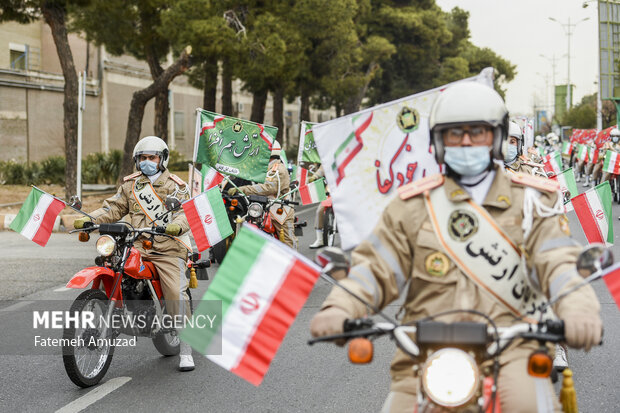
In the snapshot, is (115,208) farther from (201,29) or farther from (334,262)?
(201,29)

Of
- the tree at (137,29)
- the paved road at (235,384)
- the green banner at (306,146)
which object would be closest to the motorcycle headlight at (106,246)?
the paved road at (235,384)

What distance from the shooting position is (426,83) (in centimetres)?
Result: 5716

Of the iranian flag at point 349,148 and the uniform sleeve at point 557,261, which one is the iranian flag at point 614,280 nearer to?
the uniform sleeve at point 557,261

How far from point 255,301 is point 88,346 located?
3212mm

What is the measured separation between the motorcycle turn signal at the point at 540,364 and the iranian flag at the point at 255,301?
82 centimetres

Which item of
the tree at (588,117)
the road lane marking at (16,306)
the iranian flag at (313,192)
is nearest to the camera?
the road lane marking at (16,306)

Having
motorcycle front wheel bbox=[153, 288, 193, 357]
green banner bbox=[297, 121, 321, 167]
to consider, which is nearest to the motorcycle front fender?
motorcycle front wheel bbox=[153, 288, 193, 357]

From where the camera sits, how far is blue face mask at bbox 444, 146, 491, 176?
306 centimetres

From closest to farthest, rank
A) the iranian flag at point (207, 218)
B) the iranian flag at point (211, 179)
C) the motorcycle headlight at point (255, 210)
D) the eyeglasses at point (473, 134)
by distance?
the eyeglasses at point (473, 134) < the iranian flag at point (207, 218) < the motorcycle headlight at point (255, 210) < the iranian flag at point (211, 179)

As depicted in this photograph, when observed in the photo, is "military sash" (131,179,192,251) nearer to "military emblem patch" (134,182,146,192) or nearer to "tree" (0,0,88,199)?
"military emblem patch" (134,182,146,192)

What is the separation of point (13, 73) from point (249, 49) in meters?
13.2

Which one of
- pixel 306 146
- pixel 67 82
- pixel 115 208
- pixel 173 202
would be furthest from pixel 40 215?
pixel 67 82

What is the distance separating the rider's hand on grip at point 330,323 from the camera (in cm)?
278

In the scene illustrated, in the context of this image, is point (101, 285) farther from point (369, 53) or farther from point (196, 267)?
point (369, 53)
